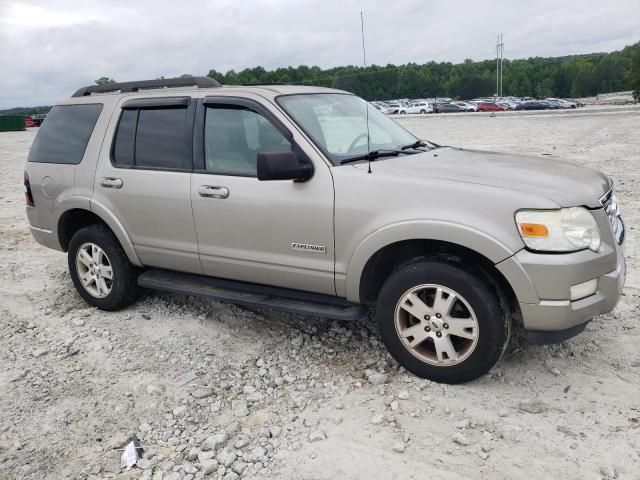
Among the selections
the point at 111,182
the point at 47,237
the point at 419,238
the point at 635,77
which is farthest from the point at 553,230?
the point at 635,77

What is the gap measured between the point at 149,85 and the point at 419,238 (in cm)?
289

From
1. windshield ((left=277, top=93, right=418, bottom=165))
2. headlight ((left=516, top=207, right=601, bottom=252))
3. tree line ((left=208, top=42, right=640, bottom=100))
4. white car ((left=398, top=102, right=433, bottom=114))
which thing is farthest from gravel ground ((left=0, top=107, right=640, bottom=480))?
tree line ((left=208, top=42, right=640, bottom=100))

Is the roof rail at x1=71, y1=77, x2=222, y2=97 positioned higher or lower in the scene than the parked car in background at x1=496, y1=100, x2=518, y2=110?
higher

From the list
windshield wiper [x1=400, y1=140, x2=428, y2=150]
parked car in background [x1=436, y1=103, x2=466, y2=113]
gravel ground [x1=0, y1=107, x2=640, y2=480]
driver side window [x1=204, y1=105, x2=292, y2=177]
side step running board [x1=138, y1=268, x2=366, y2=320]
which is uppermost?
driver side window [x1=204, y1=105, x2=292, y2=177]

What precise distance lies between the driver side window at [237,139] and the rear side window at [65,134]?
4.47 ft

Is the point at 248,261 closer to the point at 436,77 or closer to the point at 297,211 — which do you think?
the point at 297,211

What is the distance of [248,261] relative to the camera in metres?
4.28

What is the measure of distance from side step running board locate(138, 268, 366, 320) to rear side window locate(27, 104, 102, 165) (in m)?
1.31

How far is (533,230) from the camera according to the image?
10.8 ft

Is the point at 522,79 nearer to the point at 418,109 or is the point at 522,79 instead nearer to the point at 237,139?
the point at 418,109

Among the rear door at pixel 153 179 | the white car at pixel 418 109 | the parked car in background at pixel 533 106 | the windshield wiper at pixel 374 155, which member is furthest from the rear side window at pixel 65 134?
the parked car in background at pixel 533 106

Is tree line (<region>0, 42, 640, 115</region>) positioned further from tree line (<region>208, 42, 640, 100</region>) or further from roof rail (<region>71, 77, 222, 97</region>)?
roof rail (<region>71, 77, 222, 97</region>)

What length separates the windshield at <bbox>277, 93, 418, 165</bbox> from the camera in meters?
4.14

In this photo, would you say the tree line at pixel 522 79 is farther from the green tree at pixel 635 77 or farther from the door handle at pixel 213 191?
the door handle at pixel 213 191
